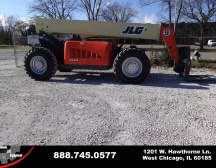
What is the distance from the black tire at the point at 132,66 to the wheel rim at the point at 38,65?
8.98 feet

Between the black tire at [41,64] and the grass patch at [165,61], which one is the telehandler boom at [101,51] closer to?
the black tire at [41,64]

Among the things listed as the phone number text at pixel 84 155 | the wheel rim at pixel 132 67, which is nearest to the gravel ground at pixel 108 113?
the phone number text at pixel 84 155

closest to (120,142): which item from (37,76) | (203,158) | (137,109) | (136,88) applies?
(203,158)

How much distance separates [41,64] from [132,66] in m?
3.45

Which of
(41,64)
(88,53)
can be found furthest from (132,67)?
(41,64)

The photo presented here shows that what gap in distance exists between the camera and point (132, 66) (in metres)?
7.79

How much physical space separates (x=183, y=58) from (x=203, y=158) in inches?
226

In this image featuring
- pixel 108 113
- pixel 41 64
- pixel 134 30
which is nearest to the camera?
pixel 108 113

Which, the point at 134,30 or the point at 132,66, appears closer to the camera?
the point at 132,66

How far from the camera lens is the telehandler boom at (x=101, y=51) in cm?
778

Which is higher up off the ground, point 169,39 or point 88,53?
point 169,39

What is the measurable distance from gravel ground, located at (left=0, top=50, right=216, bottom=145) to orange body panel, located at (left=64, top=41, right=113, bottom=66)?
847 mm

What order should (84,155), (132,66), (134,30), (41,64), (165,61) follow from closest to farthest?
(84,155) < (132,66) < (134,30) < (41,64) < (165,61)

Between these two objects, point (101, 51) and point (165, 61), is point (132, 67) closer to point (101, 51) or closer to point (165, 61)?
point (101, 51)
